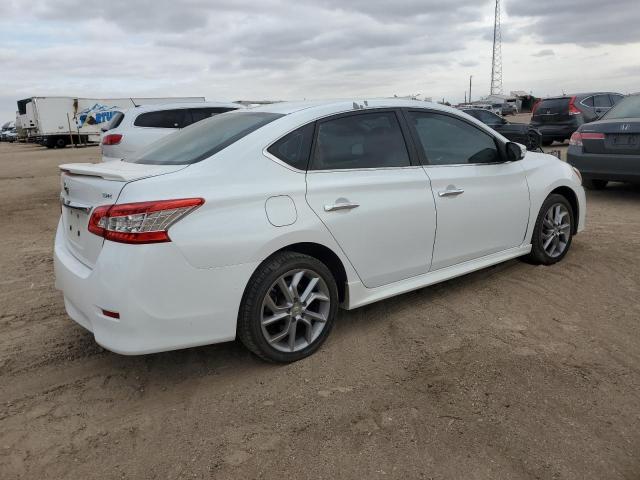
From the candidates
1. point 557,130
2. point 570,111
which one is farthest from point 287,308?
point 570,111

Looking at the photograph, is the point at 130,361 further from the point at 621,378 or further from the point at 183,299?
the point at 621,378

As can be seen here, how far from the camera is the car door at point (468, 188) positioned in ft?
13.4

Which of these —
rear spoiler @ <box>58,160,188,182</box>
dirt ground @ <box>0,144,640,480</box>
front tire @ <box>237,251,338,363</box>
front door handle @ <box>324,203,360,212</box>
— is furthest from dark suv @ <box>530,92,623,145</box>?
rear spoiler @ <box>58,160,188,182</box>

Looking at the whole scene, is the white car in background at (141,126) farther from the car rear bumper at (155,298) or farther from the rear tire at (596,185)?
the rear tire at (596,185)

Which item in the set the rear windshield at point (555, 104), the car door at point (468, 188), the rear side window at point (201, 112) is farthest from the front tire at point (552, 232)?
the rear windshield at point (555, 104)

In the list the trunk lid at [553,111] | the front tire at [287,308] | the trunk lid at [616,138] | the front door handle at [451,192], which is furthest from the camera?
the trunk lid at [553,111]

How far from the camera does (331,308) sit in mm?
3547

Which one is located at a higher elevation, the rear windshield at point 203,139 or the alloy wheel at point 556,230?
the rear windshield at point 203,139

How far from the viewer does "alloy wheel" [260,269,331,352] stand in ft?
10.8

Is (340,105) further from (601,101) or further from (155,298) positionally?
(601,101)

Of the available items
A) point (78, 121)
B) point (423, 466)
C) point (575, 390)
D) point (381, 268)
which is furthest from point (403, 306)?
point (78, 121)

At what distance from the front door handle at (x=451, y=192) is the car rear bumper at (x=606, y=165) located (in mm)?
4780

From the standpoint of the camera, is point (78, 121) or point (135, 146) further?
point (78, 121)

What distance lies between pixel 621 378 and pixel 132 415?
2753mm
